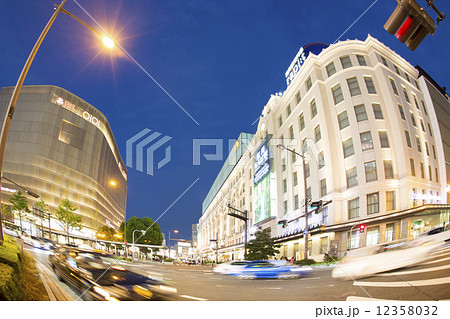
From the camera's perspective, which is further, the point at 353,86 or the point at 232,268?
the point at 353,86

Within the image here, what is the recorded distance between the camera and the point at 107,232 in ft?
7.86

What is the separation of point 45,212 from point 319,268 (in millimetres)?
2390

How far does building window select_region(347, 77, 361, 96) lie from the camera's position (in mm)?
2710

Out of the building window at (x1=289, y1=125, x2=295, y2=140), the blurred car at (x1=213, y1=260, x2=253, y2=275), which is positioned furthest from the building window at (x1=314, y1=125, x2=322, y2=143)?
the blurred car at (x1=213, y1=260, x2=253, y2=275)

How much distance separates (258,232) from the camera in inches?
115

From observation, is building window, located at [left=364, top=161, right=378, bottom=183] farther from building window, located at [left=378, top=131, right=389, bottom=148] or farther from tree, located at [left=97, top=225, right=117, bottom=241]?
tree, located at [left=97, top=225, right=117, bottom=241]

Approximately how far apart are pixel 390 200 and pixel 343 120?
3.12 ft

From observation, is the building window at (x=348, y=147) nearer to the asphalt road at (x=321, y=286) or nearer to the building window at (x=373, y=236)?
the building window at (x=373, y=236)

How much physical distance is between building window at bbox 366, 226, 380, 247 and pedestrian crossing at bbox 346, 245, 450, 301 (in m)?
0.24

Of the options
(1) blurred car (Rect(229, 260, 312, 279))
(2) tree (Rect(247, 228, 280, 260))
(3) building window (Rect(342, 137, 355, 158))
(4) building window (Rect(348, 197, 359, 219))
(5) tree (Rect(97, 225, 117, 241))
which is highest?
(3) building window (Rect(342, 137, 355, 158))

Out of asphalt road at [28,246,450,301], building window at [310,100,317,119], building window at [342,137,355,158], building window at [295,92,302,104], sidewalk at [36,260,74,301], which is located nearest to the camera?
sidewalk at [36,260,74,301]

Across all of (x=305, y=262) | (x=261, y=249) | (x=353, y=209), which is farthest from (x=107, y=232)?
(x=353, y=209)

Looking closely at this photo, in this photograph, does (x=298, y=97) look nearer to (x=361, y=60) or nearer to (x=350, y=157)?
(x=361, y=60)

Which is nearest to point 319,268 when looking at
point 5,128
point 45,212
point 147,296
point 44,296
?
point 147,296
